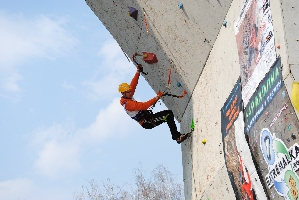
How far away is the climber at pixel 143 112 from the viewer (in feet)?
23.8

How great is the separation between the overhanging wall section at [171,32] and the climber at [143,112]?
0.45m

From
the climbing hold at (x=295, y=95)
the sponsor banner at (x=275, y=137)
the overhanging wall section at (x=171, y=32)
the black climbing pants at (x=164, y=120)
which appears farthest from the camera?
the black climbing pants at (x=164, y=120)

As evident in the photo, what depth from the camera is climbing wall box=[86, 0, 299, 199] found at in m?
4.06

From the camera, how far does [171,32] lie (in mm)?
6875

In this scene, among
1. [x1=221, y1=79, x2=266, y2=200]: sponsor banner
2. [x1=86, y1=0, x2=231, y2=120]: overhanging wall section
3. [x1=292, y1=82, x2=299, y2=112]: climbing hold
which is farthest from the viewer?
[x1=86, y1=0, x2=231, y2=120]: overhanging wall section

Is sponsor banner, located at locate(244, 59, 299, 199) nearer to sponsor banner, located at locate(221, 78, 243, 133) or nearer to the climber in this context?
sponsor banner, located at locate(221, 78, 243, 133)

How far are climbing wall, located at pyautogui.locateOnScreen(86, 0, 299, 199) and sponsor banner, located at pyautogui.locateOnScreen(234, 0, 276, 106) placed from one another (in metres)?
0.01

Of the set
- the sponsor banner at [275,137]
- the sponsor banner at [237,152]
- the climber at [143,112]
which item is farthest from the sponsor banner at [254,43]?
the climber at [143,112]

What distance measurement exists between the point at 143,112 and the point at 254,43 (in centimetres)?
308

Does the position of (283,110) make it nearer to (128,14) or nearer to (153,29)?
(153,29)

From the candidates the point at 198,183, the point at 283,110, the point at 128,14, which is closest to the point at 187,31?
the point at 128,14

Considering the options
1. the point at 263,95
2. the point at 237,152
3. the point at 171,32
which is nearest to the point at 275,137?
the point at 263,95

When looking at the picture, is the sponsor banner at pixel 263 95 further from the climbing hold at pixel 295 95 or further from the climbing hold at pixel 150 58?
the climbing hold at pixel 150 58

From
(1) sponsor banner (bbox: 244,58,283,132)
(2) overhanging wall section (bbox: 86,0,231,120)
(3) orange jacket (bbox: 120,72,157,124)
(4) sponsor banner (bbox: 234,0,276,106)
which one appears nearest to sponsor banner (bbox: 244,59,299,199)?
(1) sponsor banner (bbox: 244,58,283,132)
